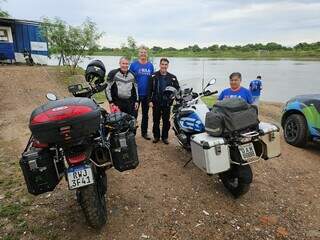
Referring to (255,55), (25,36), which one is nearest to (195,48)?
(255,55)

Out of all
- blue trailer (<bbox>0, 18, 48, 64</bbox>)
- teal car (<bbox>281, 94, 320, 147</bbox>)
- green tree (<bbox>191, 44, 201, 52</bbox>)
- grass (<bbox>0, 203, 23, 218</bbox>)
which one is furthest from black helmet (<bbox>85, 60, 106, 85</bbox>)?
green tree (<bbox>191, 44, 201, 52</bbox>)

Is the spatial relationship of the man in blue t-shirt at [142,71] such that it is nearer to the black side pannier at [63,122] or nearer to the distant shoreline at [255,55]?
the black side pannier at [63,122]

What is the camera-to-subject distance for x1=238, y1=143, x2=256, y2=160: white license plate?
3.70m

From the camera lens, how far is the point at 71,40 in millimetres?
17375

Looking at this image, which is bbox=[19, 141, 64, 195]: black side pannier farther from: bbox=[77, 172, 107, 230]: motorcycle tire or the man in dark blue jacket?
the man in dark blue jacket

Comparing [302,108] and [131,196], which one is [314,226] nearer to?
[131,196]


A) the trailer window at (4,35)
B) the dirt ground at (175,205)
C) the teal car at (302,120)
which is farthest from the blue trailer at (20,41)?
the teal car at (302,120)

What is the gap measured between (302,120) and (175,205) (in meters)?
3.47

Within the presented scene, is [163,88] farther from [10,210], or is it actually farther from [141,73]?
[10,210]

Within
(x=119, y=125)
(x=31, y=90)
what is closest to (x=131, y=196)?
(x=119, y=125)

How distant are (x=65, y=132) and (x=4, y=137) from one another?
185 inches

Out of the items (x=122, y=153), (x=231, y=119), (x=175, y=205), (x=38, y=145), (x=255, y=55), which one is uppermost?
(x=231, y=119)

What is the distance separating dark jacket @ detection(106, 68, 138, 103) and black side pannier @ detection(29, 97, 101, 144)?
2664mm

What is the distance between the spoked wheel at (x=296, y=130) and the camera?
240 inches
